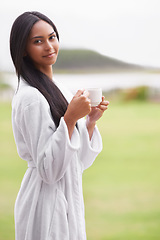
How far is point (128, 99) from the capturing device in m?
2.35

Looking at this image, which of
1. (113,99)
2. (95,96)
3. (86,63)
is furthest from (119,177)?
(95,96)

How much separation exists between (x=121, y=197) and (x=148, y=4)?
4.45ft

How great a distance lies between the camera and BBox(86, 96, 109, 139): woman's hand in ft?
3.89

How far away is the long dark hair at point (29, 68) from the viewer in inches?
42.7

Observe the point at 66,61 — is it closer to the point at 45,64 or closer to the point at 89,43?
the point at 89,43

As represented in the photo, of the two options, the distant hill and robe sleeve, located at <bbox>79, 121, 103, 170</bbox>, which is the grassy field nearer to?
the distant hill

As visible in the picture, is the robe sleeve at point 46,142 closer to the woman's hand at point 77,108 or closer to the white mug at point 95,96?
the woman's hand at point 77,108

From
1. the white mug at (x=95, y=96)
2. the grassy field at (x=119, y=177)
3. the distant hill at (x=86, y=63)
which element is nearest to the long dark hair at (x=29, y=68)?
the white mug at (x=95, y=96)

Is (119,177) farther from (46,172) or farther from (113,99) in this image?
(46,172)

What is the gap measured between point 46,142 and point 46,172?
87 mm

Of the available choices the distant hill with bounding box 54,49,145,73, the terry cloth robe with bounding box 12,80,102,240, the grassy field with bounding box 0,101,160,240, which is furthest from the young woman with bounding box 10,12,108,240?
the grassy field with bounding box 0,101,160,240

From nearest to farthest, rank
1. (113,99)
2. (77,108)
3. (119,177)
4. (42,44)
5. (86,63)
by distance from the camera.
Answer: (77,108) < (42,44) < (86,63) < (113,99) < (119,177)

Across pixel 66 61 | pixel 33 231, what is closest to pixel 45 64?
pixel 33 231

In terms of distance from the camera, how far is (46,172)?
1.02 m
